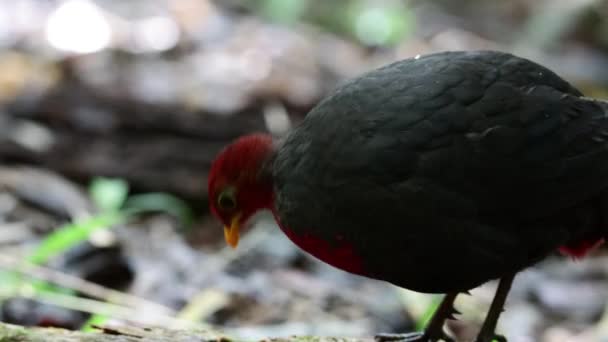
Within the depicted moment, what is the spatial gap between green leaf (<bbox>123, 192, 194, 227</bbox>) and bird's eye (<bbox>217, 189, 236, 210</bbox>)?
2.16 metres

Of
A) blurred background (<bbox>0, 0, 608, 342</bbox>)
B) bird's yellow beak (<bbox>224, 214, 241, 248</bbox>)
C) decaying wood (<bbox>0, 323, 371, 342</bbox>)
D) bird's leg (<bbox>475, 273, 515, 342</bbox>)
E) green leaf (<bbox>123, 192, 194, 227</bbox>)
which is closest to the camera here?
decaying wood (<bbox>0, 323, 371, 342</bbox>)

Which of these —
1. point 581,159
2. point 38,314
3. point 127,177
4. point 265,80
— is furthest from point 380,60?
point 581,159

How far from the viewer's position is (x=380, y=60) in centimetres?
767

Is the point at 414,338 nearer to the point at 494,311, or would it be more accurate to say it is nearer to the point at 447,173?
the point at 494,311

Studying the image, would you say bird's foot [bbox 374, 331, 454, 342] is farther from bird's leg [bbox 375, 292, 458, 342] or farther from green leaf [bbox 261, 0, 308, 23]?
green leaf [bbox 261, 0, 308, 23]

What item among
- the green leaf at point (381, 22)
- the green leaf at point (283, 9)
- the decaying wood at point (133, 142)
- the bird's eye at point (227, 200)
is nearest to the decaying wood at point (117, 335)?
the bird's eye at point (227, 200)

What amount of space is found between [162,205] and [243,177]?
7.83 ft

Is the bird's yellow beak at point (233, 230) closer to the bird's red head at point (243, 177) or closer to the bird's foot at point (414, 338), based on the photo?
the bird's red head at point (243, 177)

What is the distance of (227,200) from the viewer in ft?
10.6

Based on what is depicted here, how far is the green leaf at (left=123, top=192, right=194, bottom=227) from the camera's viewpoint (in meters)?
5.42

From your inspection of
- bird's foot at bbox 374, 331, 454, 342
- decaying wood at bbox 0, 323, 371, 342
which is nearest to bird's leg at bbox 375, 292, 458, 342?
bird's foot at bbox 374, 331, 454, 342

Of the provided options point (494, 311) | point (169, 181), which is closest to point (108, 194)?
point (169, 181)

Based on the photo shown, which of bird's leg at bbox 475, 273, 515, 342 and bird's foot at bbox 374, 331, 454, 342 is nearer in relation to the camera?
bird's leg at bbox 475, 273, 515, 342

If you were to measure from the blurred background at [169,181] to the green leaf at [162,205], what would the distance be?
14 mm
